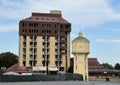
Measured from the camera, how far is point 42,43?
174 m

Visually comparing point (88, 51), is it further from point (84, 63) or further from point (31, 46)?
point (31, 46)

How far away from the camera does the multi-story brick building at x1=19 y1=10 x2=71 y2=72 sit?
17075 centimetres

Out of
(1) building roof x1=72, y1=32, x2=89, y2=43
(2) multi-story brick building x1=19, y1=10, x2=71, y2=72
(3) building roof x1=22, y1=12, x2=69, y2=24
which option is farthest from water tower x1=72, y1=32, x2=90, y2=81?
(3) building roof x1=22, y1=12, x2=69, y2=24

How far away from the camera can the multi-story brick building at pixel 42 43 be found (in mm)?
170750

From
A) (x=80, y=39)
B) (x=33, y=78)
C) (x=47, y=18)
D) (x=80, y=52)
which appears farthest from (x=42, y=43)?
(x=33, y=78)

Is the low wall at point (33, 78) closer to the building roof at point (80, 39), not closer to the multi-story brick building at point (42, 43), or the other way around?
the building roof at point (80, 39)

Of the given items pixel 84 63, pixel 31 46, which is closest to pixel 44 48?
pixel 31 46

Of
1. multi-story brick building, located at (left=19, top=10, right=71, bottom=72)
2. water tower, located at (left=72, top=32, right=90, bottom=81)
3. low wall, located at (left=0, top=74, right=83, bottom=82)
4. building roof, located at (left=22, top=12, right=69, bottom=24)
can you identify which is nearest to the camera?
low wall, located at (left=0, top=74, right=83, bottom=82)

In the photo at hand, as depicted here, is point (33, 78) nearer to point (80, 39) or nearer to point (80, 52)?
point (80, 52)

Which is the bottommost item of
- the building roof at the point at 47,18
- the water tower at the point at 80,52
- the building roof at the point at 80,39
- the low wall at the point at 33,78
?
the low wall at the point at 33,78

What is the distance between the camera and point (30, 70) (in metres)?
171

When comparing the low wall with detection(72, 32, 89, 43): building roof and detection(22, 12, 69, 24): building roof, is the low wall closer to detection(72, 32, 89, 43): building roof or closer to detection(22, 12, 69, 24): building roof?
detection(72, 32, 89, 43): building roof

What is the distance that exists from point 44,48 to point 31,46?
5.93m

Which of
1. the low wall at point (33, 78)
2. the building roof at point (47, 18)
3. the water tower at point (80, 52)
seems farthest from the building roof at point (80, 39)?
the low wall at point (33, 78)
